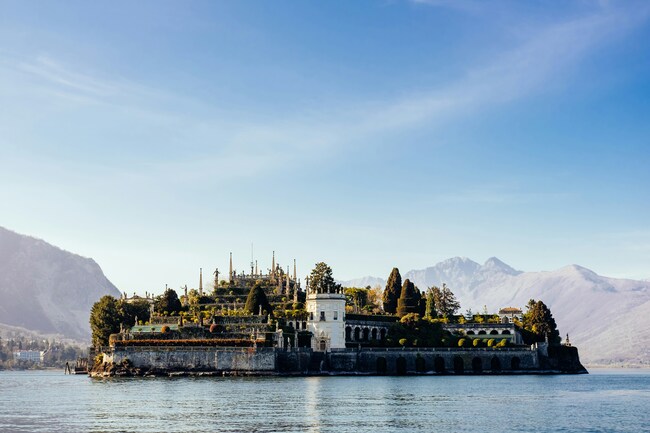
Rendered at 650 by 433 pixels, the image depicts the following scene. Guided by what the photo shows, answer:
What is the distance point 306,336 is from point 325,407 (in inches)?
2487

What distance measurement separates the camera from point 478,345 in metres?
154

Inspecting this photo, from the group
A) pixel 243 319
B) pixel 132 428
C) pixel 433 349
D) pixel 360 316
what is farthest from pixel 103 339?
pixel 132 428

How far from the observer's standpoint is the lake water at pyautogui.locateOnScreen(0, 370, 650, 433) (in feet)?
225

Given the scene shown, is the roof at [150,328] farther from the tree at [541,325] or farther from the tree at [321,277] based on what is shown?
the tree at [541,325]

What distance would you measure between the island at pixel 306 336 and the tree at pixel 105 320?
20cm

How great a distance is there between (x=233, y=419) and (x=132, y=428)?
29.4 ft

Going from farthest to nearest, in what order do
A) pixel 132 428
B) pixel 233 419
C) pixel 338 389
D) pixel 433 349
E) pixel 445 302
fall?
1. pixel 445 302
2. pixel 433 349
3. pixel 338 389
4. pixel 233 419
5. pixel 132 428

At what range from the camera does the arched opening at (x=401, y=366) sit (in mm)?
148875

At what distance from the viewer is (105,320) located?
167m

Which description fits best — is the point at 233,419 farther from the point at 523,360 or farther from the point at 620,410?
the point at 523,360

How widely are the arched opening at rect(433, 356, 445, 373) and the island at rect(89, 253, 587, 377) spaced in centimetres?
16

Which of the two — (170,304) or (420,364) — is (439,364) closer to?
(420,364)

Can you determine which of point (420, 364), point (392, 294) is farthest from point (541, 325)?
point (420, 364)

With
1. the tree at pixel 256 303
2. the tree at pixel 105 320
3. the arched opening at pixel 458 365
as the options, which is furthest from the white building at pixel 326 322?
the tree at pixel 105 320
